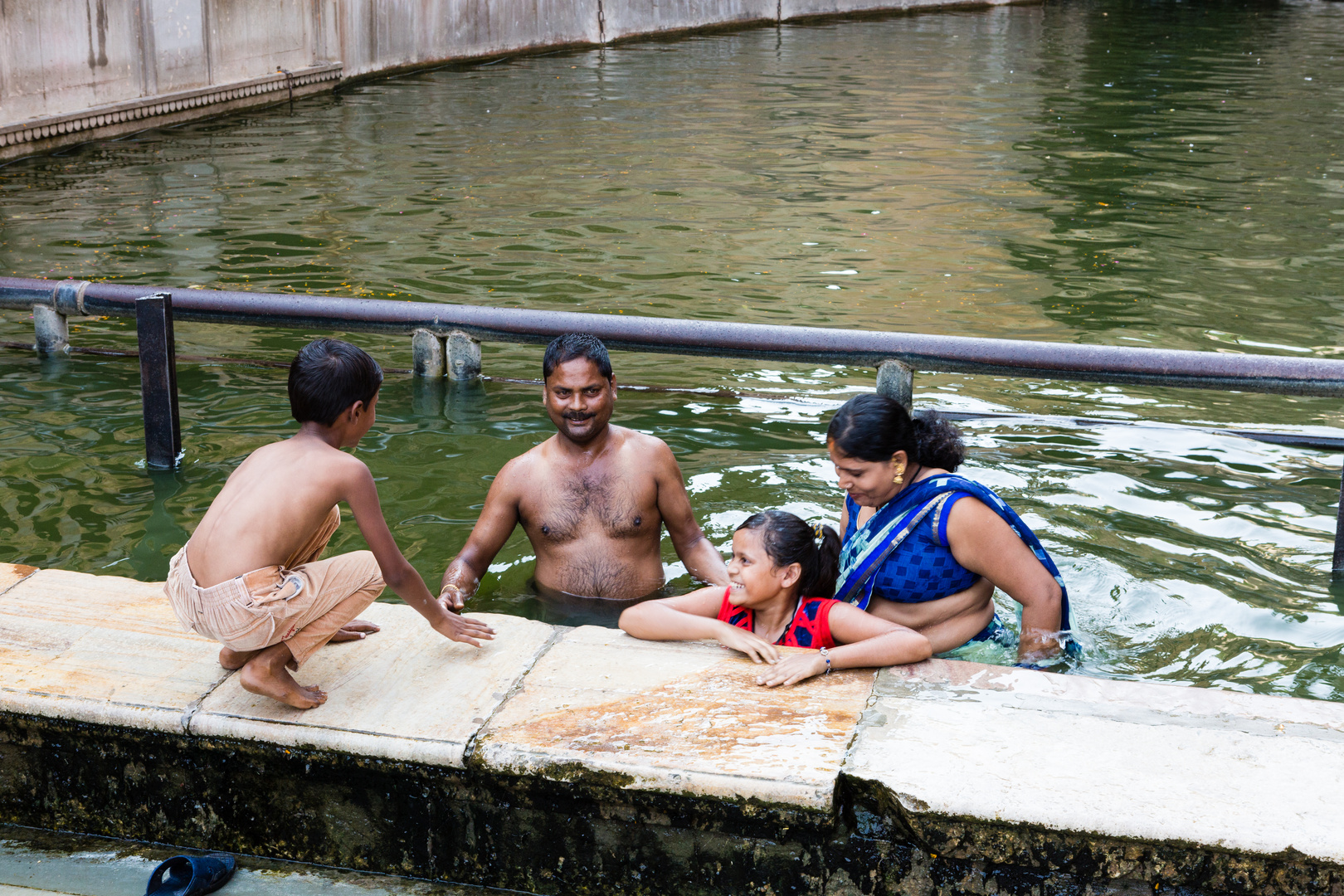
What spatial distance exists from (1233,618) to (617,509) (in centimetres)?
243

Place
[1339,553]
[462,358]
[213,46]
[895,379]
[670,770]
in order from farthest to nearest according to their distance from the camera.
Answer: [213,46] → [462,358] → [895,379] → [1339,553] → [670,770]

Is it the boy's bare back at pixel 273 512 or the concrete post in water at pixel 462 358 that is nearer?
the boy's bare back at pixel 273 512

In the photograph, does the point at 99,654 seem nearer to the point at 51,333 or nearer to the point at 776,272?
the point at 51,333

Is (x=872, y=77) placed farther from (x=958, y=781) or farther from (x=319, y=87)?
(x=958, y=781)

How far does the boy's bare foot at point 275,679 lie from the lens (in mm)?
3064

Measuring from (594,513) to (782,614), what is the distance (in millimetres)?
1048

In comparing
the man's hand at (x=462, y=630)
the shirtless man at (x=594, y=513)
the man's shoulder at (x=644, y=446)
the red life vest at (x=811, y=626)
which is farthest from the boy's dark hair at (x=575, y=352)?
the man's hand at (x=462, y=630)

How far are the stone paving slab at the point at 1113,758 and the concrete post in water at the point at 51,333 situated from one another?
6314mm

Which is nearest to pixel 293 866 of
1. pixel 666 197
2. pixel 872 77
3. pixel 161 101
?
pixel 666 197

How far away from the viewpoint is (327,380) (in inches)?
121

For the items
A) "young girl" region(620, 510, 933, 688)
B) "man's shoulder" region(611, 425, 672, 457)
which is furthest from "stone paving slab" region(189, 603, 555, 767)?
"man's shoulder" region(611, 425, 672, 457)

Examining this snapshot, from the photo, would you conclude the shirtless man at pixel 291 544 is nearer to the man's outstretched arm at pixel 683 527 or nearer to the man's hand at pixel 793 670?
the man's hand at pixel 793 670

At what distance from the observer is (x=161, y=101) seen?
635 inches

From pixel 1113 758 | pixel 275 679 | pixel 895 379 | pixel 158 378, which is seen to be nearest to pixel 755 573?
pixel 1113 758
